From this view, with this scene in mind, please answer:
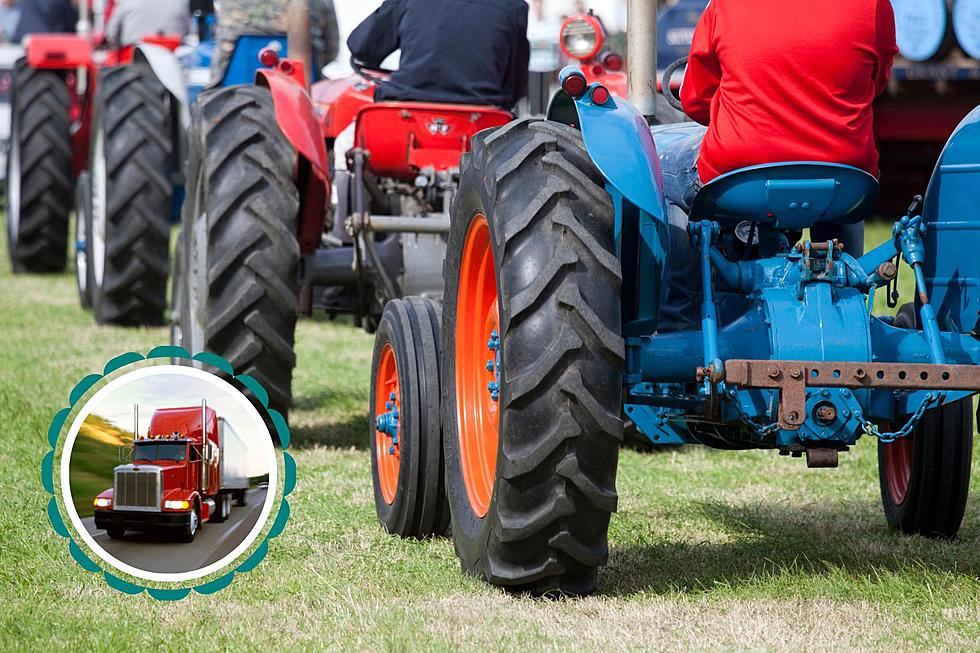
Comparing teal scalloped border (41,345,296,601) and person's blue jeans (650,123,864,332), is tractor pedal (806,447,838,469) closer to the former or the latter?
person's blue jeans (650,123,864,332)

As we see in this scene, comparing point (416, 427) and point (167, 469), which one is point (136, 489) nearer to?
point (167, 469)

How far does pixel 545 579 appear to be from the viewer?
12.3ft

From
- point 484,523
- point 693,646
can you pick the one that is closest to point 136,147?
point 484,523

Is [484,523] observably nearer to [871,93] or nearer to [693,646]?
[693,646]

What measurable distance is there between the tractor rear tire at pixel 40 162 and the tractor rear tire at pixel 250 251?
17.3 ft

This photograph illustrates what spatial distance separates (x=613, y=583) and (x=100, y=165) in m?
6.49

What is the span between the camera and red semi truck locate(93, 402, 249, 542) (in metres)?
3.41

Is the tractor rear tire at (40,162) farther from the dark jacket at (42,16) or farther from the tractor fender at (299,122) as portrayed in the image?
the tractor fender at (299,122)

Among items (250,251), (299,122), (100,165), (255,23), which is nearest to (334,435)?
(250,251)

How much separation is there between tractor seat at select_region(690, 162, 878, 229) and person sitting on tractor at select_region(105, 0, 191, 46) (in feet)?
24.4

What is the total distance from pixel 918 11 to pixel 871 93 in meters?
10.1

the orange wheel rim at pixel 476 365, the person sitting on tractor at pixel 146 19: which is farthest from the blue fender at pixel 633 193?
the person sitting on tractor at pixel 146 19

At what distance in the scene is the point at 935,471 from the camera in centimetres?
462

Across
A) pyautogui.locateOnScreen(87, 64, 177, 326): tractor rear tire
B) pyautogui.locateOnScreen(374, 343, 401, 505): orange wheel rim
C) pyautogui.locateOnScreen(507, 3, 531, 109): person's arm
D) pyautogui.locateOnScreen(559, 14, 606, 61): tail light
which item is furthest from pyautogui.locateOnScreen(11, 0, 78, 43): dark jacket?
pyautogui.locateOnScreen(374, 343, 401, 505): orange wheel rim
